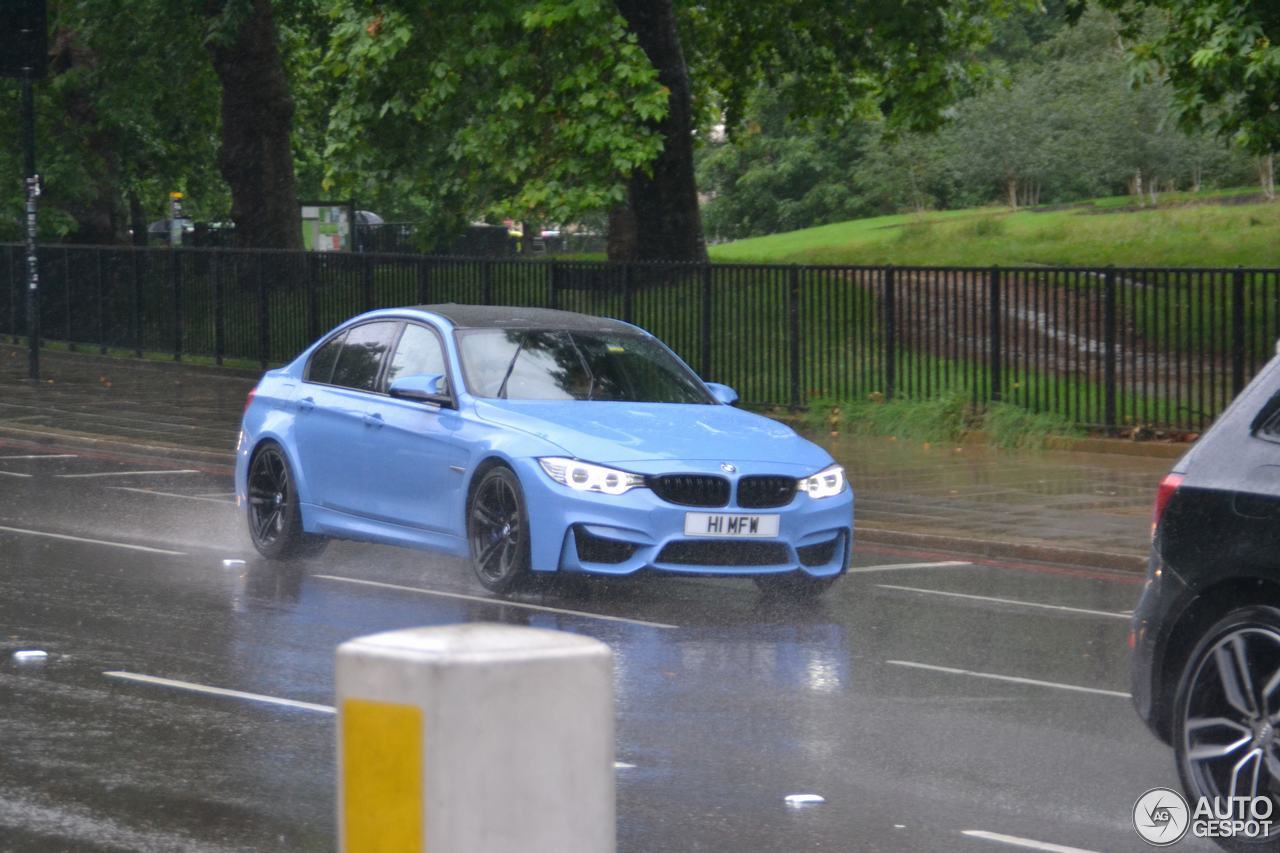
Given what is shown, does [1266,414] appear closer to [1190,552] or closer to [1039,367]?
[1190,552]

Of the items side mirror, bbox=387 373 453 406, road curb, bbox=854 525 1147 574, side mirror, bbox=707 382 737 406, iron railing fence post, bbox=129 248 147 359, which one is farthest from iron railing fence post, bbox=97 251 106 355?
side mirror, bbox=387 373 453 406

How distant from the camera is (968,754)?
744 centimetres

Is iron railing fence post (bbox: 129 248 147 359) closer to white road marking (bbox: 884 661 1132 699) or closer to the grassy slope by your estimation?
the grassy slope

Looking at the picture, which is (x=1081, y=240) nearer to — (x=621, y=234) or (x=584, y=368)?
(x=621, y=234)

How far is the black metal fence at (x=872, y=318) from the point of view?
63.7 ft

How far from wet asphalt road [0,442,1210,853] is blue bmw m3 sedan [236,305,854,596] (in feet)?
1.01

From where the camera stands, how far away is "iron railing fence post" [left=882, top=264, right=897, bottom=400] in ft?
70.7

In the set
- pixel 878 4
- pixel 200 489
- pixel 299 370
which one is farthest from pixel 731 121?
pixel 299 370

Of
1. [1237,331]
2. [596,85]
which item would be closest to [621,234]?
[596,85]

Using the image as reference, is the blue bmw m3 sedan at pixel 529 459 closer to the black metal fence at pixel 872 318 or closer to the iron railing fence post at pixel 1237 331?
the iron railing fence post at pixel 1237 331

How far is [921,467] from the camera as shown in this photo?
1825 cm

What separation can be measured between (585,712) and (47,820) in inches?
146

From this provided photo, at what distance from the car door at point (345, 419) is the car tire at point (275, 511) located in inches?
8.0

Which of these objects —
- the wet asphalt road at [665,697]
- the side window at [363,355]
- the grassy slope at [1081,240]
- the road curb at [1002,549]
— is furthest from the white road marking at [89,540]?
the grassy slope at [1081,240]
